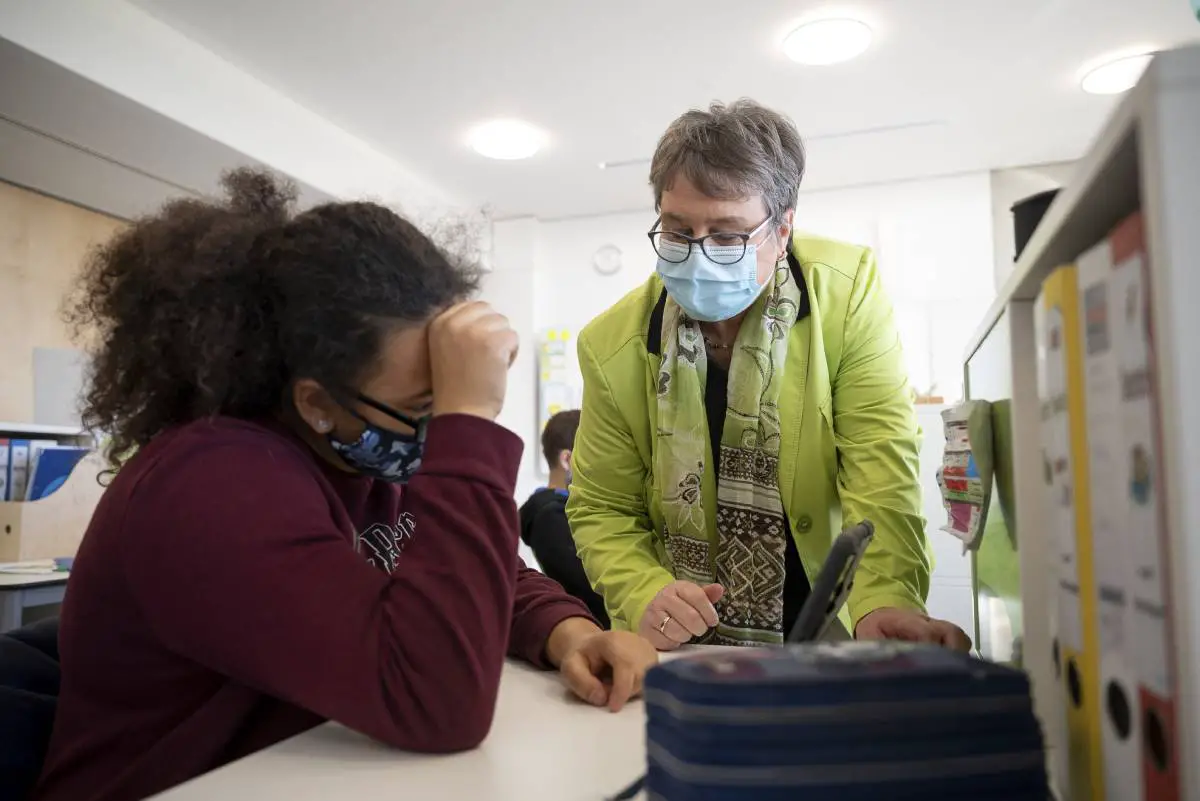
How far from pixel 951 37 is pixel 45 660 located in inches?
118

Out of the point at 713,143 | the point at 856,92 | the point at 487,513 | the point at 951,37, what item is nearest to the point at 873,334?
the point at 713,143

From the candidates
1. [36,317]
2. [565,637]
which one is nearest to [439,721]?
[565,637]

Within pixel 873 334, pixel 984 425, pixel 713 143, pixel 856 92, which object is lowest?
pixel 984 425

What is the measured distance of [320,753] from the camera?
64 centimetres

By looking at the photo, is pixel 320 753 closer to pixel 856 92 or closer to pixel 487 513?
pixel 487 513

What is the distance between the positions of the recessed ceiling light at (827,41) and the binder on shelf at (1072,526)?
2543 mm

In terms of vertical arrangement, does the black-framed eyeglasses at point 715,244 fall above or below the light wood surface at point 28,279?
below

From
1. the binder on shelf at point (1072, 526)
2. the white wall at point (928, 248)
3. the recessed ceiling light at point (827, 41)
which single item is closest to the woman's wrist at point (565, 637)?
the binder on shelf at point (1072, 526)

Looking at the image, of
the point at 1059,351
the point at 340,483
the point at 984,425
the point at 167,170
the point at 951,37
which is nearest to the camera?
the point at 1059,351

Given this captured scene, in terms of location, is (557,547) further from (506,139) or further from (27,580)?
(506,139)

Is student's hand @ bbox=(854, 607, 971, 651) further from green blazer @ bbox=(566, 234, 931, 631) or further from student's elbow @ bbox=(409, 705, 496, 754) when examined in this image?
student's elbow @ bbox=(409, 705, 496, 754)

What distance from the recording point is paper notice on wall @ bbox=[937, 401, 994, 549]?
30.7 inches

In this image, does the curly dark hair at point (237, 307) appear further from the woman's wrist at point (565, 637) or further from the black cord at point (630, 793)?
the black cord at point (630, 793)

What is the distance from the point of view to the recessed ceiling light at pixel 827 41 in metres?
2.72
